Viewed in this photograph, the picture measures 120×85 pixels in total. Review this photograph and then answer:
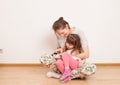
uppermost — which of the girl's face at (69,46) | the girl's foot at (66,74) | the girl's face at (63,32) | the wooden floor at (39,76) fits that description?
the girl's face at (63,32)

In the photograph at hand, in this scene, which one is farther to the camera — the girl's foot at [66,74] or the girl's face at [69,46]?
the girl's face at [69,46]

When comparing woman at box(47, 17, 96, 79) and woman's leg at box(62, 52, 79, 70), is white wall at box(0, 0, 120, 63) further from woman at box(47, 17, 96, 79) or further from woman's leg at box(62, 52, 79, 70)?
woman's leg at box(62, 52, 79, 70)

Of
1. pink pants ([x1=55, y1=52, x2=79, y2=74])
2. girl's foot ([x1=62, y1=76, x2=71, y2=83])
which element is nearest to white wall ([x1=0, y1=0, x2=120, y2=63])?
pink pants ([x1=55, y1=52, x2=79, y2=74])

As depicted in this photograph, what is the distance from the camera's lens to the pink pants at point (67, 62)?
2.94m

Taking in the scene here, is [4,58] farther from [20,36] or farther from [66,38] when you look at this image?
[66,38]

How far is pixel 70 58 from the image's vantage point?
2.95m

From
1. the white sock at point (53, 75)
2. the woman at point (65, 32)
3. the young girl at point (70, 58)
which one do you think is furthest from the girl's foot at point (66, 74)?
the woman at point (65, 32)

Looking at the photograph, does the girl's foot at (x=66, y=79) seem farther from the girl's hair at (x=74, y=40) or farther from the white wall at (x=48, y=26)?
the white wall at (x=48, y=26)

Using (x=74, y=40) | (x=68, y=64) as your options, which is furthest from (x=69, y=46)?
(x=68, y=64)

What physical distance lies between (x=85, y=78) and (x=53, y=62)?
15.7 inches

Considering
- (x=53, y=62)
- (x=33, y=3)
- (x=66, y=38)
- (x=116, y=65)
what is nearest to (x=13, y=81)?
(x=53, y=62)

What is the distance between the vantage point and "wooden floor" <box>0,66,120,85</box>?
286 centimetres

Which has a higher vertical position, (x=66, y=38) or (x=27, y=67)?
(x=66, y=38)

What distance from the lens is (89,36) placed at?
3.46 meters
